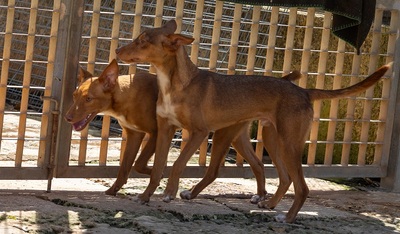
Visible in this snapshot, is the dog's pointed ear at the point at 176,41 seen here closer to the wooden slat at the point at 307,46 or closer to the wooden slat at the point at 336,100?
A: the wooden slat at the point at 307,46

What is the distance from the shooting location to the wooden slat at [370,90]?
26.8 ft

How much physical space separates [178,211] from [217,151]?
2.58 ft

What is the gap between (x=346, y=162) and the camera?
8.20 metres

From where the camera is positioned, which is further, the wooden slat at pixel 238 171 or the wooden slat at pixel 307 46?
the wooden slat at pixel 307 46

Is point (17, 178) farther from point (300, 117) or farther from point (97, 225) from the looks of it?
point (300, 117)

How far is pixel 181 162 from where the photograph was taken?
6.55 metres

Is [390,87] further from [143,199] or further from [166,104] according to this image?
[143,199]

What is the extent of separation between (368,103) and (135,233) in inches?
131

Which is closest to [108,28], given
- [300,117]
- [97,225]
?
[300,117]

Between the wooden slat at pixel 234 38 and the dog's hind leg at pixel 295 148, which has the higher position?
the wooden slat at pixel 234 38

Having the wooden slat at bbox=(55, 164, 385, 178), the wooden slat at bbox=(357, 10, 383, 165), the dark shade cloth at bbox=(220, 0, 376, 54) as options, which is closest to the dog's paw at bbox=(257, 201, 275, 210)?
the wooden slat at bbox=(55, 164, 385, 178)

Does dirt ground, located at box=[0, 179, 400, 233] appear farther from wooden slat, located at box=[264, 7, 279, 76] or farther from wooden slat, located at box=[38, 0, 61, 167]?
wooden slat, located at box=[264, 7, 279, 76]

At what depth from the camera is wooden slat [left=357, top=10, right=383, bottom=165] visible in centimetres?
816

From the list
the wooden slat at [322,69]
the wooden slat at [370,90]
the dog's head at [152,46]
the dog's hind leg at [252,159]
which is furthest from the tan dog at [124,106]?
the wooden slat at [370,90]
